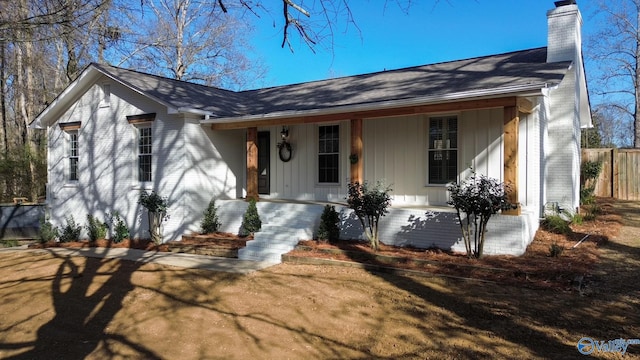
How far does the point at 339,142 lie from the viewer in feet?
35.8

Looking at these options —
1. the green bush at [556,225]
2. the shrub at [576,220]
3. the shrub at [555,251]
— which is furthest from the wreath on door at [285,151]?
the shrub at [576,220]

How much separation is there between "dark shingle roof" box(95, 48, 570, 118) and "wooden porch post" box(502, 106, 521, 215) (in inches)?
22.7

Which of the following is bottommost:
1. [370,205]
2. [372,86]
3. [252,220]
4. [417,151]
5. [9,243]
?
[9,243]

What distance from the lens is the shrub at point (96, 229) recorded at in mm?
12375

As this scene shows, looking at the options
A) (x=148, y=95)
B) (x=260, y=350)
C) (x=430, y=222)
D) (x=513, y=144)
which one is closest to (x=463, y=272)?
(x=430, y=222)

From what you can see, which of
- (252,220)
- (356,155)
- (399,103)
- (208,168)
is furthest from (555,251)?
(208,168)

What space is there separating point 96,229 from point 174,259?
498cm

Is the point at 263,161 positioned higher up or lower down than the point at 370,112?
lower down

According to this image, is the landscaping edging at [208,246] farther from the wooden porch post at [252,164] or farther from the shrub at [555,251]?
the shrub at [555,251]

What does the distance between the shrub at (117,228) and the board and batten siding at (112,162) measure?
15 cm

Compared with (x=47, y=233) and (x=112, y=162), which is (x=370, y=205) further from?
(x=47, y=233)

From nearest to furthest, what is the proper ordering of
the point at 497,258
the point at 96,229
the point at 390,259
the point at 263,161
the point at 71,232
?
the point at 497,258
the point at 390,259
the point at 263,161
the point at 96,229
the point at 71,232

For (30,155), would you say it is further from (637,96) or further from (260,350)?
(637,96)

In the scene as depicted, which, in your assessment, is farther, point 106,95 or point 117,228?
point 106,95
